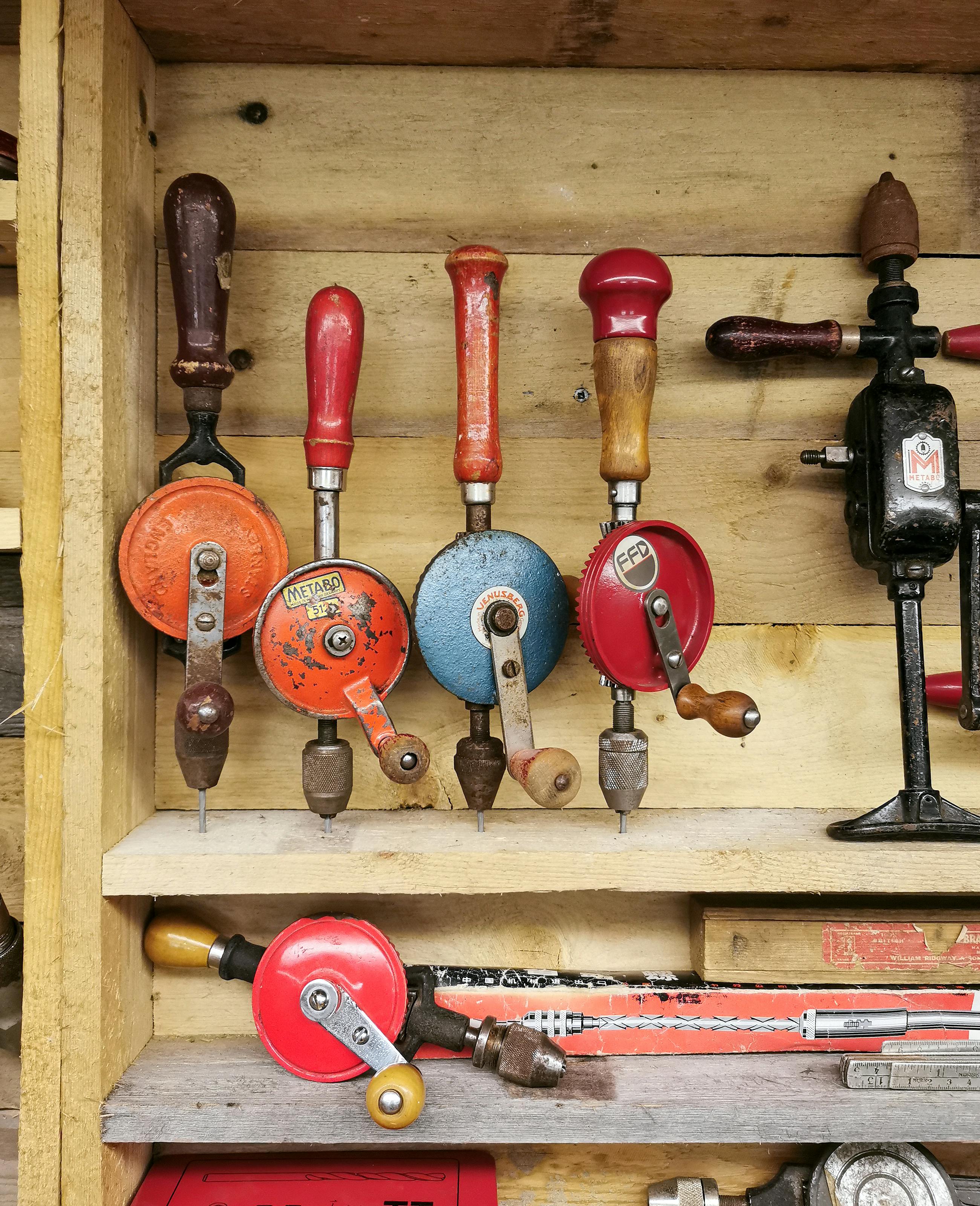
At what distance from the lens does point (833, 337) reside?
0.81m

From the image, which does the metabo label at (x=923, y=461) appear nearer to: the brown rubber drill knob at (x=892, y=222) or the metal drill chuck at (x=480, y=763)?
the brown rubber drill knob at (x=892, y=222)

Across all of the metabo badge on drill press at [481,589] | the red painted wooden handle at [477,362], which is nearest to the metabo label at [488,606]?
the metabo badge on drill press at [481,589]

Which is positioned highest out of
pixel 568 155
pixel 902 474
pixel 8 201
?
pixel 568 155

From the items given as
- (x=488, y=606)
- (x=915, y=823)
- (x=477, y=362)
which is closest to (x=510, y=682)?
(x=488, y=606)

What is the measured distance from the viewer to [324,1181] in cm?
80

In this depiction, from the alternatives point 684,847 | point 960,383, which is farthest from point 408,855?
point 960,383

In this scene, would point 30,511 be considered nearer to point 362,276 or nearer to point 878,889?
point 362,276

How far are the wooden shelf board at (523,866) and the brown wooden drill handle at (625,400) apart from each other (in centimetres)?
34

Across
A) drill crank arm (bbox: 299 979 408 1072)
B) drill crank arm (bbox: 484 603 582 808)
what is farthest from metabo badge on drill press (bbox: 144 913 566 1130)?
drill crank arm (bbox: 484 603 582 808)

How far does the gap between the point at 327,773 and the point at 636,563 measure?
1.10 ft

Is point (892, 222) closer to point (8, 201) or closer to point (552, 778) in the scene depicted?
point (552, 778)

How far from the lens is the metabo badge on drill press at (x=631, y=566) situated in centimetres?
73

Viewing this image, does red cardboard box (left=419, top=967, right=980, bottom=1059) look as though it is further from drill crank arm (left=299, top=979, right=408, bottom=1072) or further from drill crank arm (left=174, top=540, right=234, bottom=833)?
drill crank arm (left=174, top=540, right=234, bottom=833)

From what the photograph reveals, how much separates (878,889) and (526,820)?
32cm
